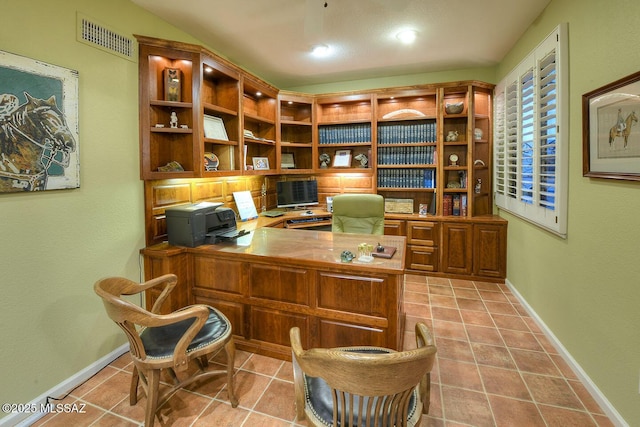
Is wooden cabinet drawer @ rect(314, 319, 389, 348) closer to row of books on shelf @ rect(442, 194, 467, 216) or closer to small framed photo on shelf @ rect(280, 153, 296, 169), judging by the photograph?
row of books on shelf @ rect(442, 194, 467, 216)

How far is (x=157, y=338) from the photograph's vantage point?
1.83 metres

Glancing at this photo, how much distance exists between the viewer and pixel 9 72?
68.8 inches

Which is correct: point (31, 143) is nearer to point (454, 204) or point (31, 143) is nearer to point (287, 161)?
point (287, 161)

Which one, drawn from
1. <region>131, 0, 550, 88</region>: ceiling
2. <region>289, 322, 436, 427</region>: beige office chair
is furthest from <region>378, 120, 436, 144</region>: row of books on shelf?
<region>289, 322, 436, 427</region>: beige office chair

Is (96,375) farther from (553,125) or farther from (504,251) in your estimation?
(504,251)

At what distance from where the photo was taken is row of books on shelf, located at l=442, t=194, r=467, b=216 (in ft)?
13.9

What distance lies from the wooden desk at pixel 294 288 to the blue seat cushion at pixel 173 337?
44cm

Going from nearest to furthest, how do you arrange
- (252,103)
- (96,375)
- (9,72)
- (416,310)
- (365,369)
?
(365,369) → (9,72) → (96,375) → (416,310) → (252,103)

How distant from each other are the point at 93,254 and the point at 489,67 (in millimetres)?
4921

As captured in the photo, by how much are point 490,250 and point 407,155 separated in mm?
1666

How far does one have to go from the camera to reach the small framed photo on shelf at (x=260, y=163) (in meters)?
4.12

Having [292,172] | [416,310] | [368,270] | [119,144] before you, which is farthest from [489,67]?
[119,144]

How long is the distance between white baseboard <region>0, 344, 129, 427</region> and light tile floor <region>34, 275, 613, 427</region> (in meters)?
0.04

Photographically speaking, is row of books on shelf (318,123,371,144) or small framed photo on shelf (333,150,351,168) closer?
row of books on shelf (318,123,371,144)
